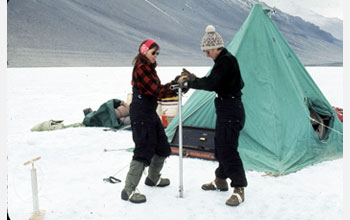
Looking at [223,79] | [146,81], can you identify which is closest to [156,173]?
[146,81]

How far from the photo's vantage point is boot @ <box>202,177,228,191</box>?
427 cm

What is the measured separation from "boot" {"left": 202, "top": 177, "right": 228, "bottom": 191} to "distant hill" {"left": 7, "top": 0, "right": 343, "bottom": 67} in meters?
143

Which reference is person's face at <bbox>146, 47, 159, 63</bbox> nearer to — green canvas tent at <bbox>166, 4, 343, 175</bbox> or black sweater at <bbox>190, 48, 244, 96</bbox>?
black sweater at <bbox>190, 48, 244, 96</bbox>

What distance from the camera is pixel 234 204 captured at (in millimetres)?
3832

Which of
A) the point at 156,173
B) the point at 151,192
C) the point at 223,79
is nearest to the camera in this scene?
the point at 223,79

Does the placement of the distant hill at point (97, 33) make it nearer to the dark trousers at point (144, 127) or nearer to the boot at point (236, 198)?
the dark trousers at point (144, 127)

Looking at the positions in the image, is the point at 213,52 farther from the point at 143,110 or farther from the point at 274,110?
the point at 274,110

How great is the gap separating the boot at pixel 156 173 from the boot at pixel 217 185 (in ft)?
1.66

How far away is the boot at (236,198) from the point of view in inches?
151

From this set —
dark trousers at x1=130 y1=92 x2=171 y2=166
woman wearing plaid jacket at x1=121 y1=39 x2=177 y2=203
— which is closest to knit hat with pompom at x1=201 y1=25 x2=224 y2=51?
woman wearing plaid jacket at x1=121 y1=39 x2=177 y2=203

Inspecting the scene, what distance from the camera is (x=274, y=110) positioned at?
5430mm

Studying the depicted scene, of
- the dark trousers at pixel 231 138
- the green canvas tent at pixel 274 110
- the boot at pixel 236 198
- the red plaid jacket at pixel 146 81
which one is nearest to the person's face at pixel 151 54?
the red plaid jacket at pixel 146 81

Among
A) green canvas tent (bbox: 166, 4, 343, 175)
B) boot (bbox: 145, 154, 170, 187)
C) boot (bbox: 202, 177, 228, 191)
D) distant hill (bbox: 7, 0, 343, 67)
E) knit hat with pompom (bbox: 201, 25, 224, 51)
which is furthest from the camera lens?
distant hill (bbox: 7, 0, 343, 67)

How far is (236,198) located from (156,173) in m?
1.06
